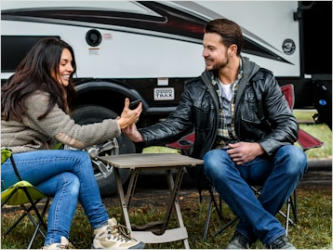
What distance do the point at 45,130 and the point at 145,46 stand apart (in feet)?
9.68

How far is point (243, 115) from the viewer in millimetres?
4195

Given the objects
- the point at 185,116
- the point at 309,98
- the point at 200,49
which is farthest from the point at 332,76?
the point at 185,116

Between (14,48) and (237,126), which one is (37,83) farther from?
(14,48)

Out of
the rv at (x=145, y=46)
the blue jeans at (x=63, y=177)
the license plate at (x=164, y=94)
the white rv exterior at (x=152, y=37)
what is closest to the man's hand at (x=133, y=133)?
the blue jeans at (x=63, y=177)

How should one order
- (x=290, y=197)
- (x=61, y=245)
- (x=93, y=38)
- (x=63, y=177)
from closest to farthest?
(x=61, y=245)
(x=63, y=177)
(x=290, y=197)
(x=93, y=38)

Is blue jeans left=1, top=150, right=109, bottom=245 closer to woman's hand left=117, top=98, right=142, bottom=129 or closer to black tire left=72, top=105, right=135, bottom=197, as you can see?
woman's hand left=117, top=98, right=142, bottom=129

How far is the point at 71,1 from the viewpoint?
6.40 meters

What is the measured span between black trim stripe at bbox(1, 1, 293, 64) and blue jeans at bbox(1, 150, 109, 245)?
2.80 meters

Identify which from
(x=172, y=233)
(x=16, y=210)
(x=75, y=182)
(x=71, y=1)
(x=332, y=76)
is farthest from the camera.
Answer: (x=332, y=76)

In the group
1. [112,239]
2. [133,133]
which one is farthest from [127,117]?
[112,239]

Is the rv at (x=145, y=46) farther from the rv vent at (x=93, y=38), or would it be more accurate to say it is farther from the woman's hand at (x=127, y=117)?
the woman's hand at (x=127, y=117)

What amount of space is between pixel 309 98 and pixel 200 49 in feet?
4.06

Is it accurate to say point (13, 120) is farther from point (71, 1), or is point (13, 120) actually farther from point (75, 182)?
point (71, 1)

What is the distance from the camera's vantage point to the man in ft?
13.0
